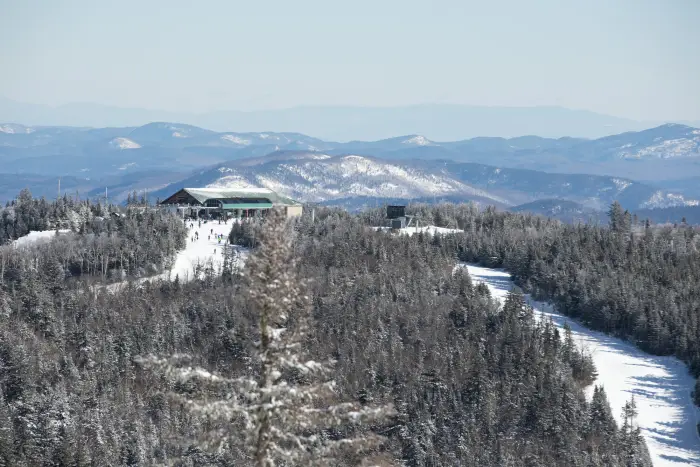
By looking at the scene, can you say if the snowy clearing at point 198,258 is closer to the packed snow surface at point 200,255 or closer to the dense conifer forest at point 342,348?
the packed snow surface at point 200,255

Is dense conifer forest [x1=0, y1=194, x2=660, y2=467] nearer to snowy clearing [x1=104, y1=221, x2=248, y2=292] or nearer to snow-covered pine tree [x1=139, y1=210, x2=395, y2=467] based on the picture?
snowy clearing [x1=104, y1=221, x2=248, y2=292]

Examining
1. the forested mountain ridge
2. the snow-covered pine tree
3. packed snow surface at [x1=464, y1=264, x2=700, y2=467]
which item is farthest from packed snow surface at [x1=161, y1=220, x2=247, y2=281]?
the snow-covered pine tree

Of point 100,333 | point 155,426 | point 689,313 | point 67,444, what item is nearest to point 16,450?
point 67,444

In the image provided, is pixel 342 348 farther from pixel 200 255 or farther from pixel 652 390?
pixel 652 390

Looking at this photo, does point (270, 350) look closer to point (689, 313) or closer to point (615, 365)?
point (615, 365)

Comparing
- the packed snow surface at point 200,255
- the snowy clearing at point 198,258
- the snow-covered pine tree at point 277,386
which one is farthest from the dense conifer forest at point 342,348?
the snow-covered pine tree at point 277,386
